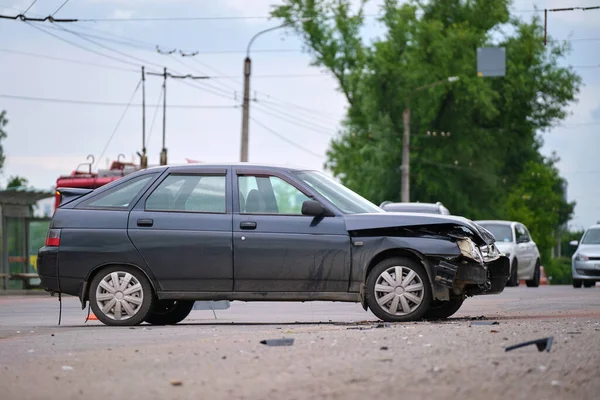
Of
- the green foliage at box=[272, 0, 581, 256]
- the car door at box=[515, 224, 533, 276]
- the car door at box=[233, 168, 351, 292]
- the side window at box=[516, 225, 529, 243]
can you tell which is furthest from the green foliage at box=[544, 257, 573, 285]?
the car door at box=[233, 168, 351, 292]

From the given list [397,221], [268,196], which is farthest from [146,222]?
[397,221]

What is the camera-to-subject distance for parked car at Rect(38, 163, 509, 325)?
13.8m

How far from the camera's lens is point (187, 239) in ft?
46.1

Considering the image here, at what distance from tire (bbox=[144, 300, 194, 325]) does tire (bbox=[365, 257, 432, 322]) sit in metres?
2.37

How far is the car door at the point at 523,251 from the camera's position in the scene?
3378 centimetres

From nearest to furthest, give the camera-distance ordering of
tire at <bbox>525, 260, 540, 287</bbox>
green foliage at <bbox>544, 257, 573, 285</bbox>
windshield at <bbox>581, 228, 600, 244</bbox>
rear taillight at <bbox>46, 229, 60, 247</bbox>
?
1. rear taillight at <bbox>46, 229, 60, 247</bbox>
2. tire at <bbox>525, 260, 540, 287</bbox>
3. windshield at <bbox>581, 228, 600, 244</bbox>
4. green foliage at <bbox>544, 257, 573, 285</bbox>

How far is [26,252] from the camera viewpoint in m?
35.8

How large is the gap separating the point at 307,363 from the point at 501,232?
2551 cm

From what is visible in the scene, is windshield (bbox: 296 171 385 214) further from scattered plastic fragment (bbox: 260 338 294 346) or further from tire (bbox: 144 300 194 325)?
scattered plastic fragment (bbox: 260 338 294 346)

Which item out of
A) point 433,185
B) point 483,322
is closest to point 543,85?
point 433,185

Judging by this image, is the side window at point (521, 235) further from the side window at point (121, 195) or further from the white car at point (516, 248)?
the side window at point (121, 195)

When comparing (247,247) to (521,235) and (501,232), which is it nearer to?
(501,232)

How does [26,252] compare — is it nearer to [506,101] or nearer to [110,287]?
[110,287]

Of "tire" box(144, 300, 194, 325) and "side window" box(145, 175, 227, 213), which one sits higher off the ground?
"side window" box(145, 175, 227, 213)
